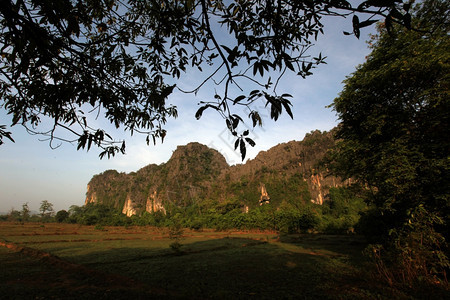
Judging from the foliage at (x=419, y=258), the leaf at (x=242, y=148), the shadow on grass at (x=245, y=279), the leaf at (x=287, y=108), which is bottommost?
the shadow on grass at (x=245, y=279)

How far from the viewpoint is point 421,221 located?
5.24 meters

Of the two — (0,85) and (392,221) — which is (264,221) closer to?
(392,221)

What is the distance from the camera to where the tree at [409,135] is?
205 inches

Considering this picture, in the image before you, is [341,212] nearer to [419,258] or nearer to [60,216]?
[419,258]

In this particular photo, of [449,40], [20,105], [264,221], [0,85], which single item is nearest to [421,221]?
[449,40]

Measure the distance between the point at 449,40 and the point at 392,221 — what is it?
6.67 metres

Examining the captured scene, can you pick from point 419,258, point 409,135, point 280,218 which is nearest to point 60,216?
point 280,218

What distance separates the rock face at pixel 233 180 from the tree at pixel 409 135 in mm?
37645

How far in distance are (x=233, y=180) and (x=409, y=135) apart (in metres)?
54.4

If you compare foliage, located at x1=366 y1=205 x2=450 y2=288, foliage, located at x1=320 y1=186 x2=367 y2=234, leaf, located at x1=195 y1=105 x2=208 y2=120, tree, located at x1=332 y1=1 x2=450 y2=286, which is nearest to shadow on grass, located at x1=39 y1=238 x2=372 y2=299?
foliage, located at x1=366 y1=205 x2=450 y2=288

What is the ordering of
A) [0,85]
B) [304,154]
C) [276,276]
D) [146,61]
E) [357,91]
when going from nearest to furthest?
[0,85]
[146,61]
[276,276]
[357,91]
[304,154]

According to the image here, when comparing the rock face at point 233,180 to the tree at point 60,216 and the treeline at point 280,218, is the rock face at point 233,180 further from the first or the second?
the tree at point 60,216

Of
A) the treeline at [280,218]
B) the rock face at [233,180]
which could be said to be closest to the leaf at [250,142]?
the treeline at [280,218]

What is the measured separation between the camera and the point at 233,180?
197ft
